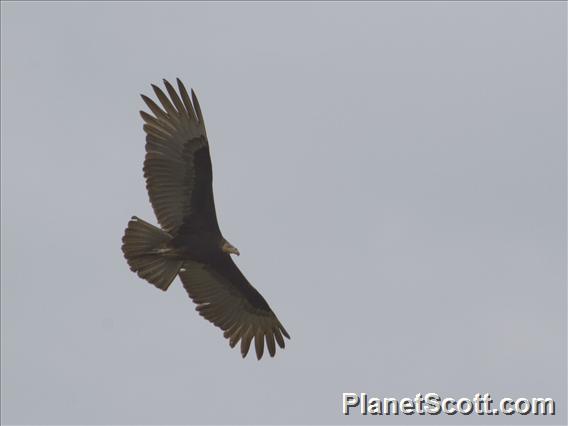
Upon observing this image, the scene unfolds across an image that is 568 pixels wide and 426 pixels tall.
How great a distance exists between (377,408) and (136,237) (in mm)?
4460

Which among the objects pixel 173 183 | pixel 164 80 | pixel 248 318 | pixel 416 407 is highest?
pixel 164 80

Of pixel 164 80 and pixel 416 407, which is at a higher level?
pixel 164 80

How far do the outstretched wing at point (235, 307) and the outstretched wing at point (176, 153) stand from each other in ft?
5.18

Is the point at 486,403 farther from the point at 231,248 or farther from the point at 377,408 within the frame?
the point at 231,248

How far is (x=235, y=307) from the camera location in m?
21.7

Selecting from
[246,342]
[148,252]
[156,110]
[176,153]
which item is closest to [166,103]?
[156,110]

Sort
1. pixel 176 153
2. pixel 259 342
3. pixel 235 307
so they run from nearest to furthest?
pixel 176 153, pixel 259 342, pixel 235 307

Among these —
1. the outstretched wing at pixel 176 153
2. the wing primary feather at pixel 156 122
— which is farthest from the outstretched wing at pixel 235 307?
the wing primary feather at pixel 156 122

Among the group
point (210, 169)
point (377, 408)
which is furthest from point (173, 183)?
point (377, 408)

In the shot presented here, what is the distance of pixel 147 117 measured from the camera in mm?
20297

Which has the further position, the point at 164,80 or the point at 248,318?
the point at 248,318

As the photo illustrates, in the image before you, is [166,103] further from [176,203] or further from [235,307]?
[235,307]

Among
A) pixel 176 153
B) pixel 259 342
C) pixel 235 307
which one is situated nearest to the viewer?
pixel 176 153

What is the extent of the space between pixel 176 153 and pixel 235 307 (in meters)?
2.92
